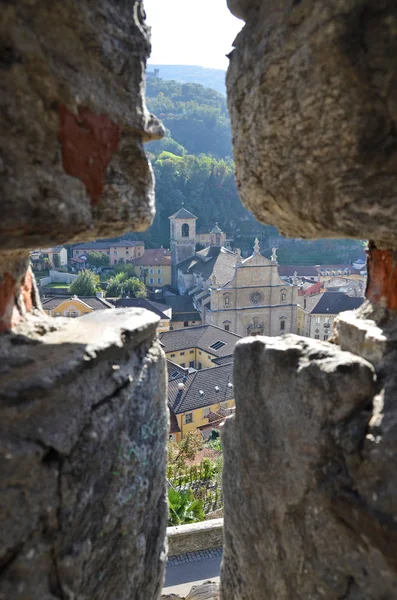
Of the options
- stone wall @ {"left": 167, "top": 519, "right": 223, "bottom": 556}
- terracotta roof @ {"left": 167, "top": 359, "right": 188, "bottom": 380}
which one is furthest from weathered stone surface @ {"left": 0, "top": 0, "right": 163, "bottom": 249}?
terracotta roof @ {"left": 167, "top": 359, "right": 188, "bottom": 380}

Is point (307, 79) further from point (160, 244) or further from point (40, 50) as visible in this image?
point (160, 244)

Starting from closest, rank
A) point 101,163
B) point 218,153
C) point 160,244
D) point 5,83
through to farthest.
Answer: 1. point 5,83
2. point 101,163
3. point 160,244
4. point 218,153

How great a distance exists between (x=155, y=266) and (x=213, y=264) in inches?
338

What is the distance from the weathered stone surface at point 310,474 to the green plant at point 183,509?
5.46 metres

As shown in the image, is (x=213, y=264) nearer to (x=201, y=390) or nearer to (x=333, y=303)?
(x=333, y=303)

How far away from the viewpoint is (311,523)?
2.65 m

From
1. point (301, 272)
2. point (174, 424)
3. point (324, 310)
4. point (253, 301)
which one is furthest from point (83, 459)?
point (301, 272)

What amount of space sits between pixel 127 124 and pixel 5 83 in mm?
777

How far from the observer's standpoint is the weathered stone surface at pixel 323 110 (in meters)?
2.28

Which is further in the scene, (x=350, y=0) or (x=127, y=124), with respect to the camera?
(x=127, y=124)

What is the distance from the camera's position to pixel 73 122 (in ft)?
7.75

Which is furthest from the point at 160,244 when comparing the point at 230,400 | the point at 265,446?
A: the point at 265,446

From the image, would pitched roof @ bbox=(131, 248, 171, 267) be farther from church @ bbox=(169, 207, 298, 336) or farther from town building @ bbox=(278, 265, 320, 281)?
church @ bbox=(169, 207, 298, 336)

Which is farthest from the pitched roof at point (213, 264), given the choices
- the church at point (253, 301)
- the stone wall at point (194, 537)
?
the stone wall at point (194, 537)
